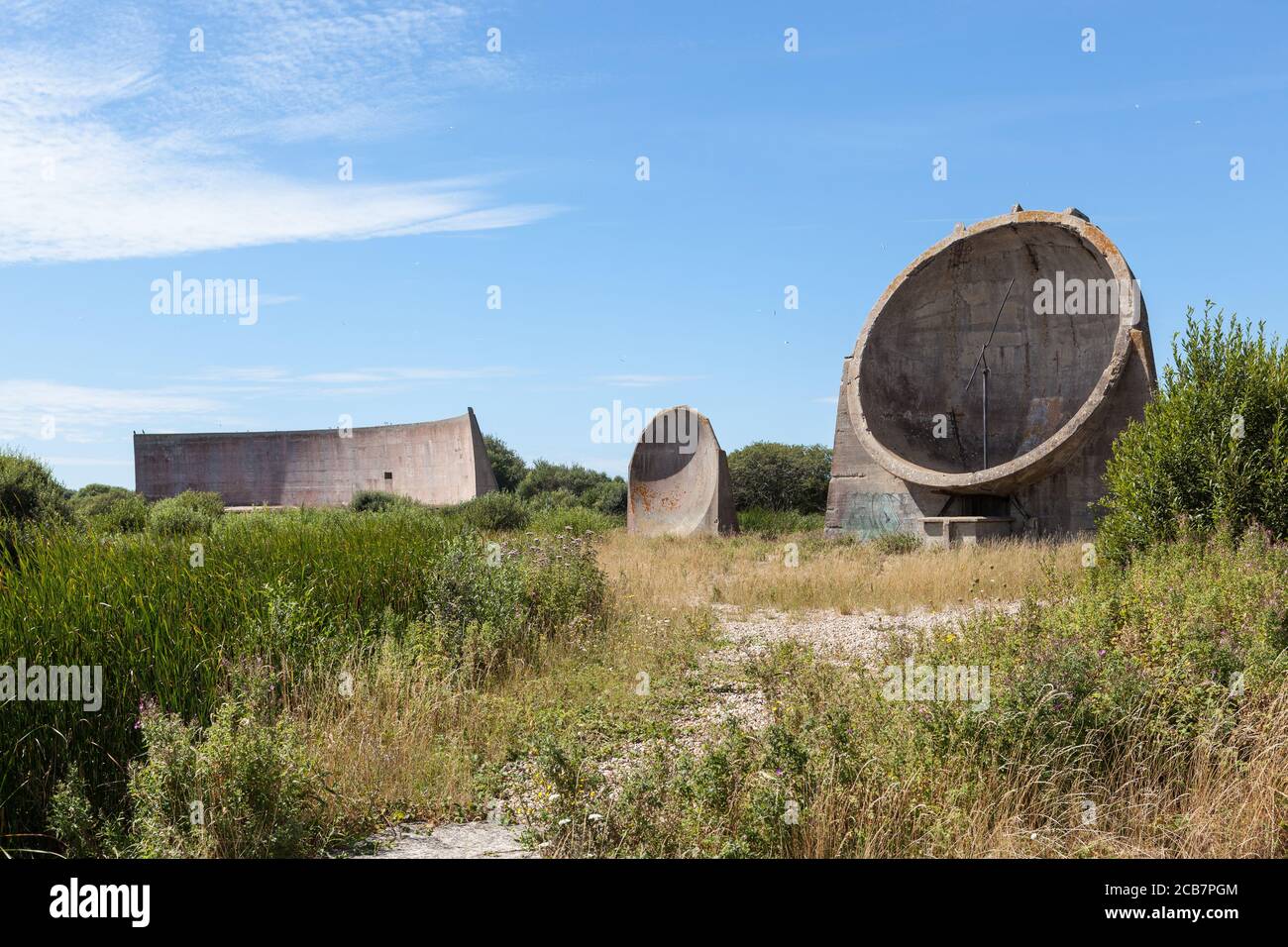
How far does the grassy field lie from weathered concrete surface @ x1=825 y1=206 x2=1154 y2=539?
7.30m

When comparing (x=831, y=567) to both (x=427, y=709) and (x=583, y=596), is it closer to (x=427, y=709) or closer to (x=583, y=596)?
(x=583, y=596)

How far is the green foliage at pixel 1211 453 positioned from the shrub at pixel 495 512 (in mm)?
13930

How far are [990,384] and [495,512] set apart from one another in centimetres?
1088

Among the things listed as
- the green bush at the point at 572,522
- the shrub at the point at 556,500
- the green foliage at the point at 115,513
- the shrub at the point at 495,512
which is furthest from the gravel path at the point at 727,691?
the shrub at the point at 556,500

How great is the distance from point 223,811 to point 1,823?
55.1 inches

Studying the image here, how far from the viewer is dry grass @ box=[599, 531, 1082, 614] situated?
11.9 meters

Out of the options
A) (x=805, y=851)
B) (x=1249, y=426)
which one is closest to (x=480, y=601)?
(x=805, y=851)

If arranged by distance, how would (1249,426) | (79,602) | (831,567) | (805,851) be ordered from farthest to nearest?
(831,567), (1249,426), (79,602), (805,851)

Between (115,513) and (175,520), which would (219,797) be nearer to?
(175,520)

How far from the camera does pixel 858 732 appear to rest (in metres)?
5.43

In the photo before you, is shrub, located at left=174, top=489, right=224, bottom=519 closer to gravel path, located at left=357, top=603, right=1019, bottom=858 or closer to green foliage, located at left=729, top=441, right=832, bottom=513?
green foliage, located at left=729, top=441, right=832, bottom=513

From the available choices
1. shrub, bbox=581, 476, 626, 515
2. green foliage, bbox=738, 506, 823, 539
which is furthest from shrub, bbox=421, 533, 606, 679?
shrub, bbox=581, 476, 626, 515

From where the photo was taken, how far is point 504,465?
4003cm

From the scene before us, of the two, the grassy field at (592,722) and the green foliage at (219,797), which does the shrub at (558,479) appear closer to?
the grassy field at (592,722)
